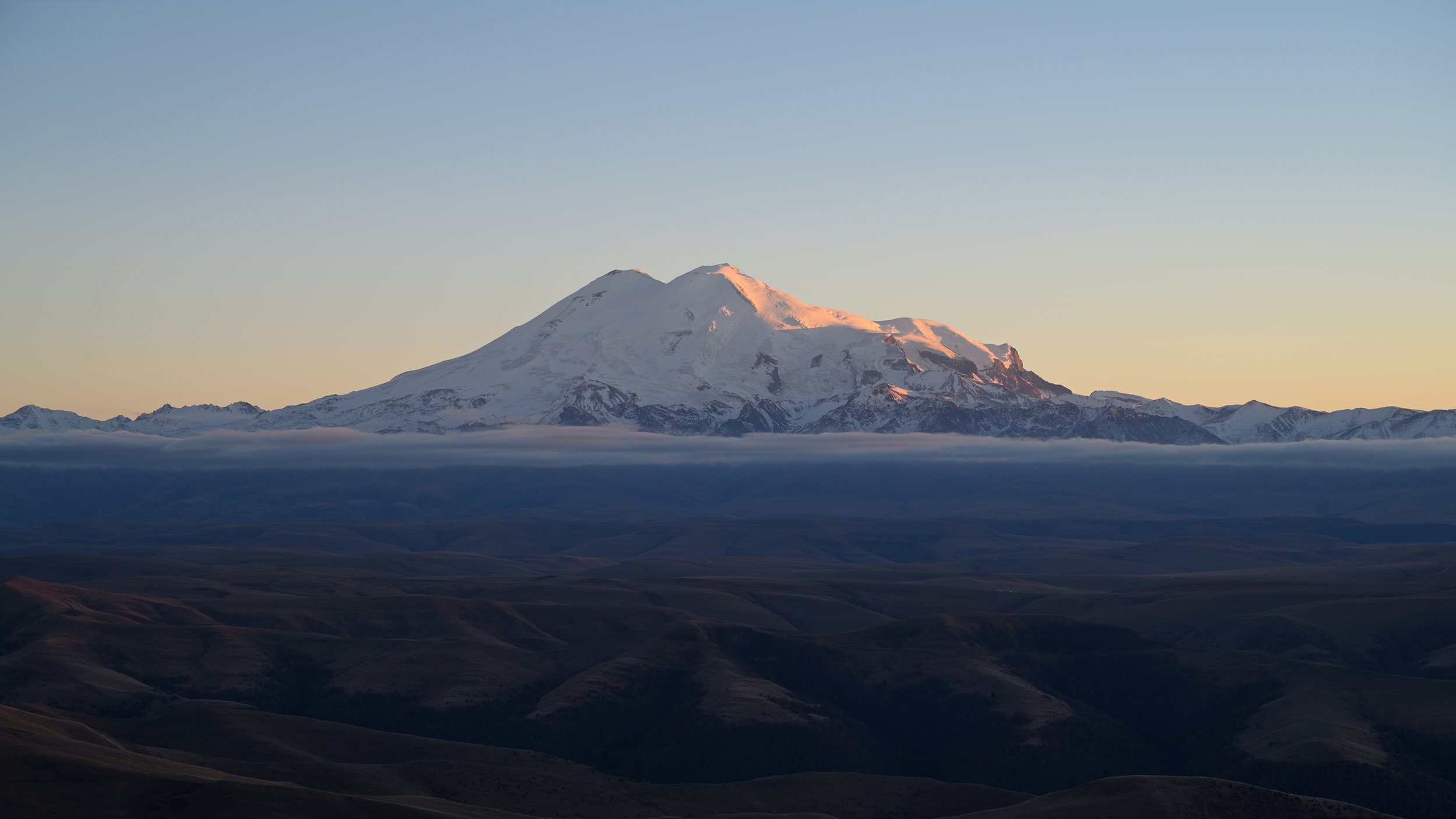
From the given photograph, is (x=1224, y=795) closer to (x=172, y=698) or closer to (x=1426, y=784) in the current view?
(x=1426, y=784)

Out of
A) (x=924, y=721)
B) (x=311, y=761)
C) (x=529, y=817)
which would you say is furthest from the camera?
(x=924, y=721)

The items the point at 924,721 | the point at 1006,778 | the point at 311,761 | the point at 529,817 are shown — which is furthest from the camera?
the point at 924,721

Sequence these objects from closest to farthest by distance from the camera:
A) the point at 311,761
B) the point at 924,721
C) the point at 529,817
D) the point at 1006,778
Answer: the point at 529,817
the point at 311,761
the point at 1006,778
the point at 924,721

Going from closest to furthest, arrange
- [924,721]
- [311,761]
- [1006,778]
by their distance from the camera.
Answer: [311,761] → [1006,778] → [924,721]

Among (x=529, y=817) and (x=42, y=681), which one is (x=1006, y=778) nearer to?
(x=529, y=817)

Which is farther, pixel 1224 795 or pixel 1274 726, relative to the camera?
pixel 1274 726

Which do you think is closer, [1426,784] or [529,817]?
[529,817]

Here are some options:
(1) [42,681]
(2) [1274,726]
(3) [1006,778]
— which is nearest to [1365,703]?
(2) [1274,726]

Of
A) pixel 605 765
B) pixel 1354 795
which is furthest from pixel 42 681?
pixel 1354 795

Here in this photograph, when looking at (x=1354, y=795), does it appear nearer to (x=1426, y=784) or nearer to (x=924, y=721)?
(x=1426, y=784)
